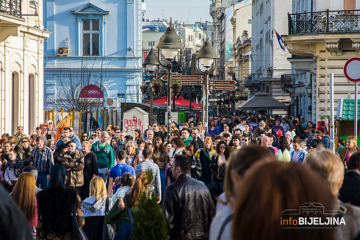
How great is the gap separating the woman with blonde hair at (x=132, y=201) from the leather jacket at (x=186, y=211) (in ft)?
1.16

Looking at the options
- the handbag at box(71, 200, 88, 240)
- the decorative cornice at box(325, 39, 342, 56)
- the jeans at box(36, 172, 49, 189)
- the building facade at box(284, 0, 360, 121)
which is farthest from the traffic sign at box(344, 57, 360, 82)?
the decorative cornice at box(325, 39, 342, 56)

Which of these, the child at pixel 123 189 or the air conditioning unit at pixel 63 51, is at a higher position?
the air conditioning unit at pixel 63 51

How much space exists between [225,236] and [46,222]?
3422 millimetres

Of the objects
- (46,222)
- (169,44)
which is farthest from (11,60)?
(46,222)

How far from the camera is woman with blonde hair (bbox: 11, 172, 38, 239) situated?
565 centimetres

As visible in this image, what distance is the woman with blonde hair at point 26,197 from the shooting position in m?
→ 5.65

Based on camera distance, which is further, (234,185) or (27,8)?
(27,8)

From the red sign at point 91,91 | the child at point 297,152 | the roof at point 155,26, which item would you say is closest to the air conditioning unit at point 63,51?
the red sign at point 91,91

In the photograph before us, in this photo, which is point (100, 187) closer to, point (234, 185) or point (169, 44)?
point (234, 185)

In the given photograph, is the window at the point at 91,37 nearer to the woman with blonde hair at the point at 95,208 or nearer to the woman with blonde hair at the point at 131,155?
the woman with blonde hair at the point at 131,155

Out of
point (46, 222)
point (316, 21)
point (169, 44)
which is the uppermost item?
point (316, 21)

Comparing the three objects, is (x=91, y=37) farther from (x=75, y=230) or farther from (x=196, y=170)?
(x=75, y=230)

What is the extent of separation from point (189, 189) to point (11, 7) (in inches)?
524

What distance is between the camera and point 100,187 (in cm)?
733
